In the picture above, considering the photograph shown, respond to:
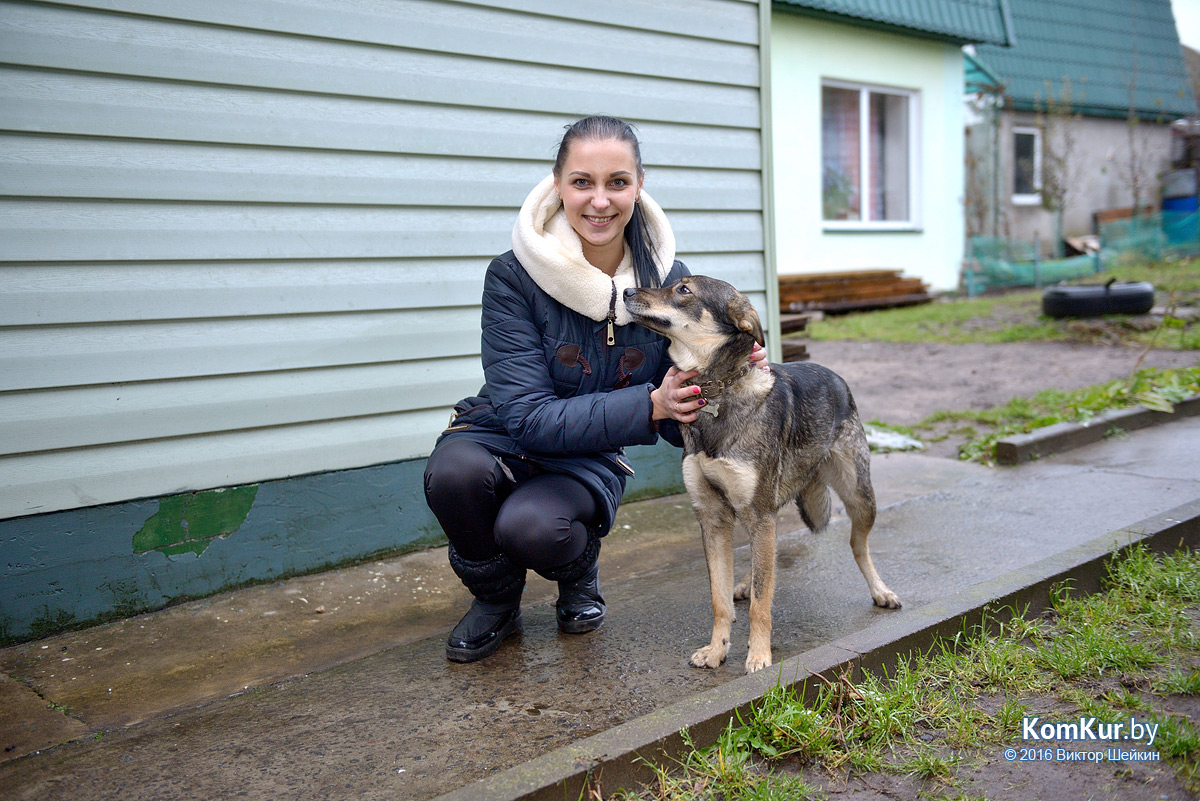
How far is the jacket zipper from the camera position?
10.0 ft

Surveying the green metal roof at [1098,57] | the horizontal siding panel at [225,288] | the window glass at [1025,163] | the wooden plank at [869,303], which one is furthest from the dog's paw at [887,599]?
the window glass at [1025,163]

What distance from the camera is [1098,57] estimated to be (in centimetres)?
1820

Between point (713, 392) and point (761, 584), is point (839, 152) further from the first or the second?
point (761, 584)

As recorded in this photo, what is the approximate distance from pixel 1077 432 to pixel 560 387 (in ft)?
15.0

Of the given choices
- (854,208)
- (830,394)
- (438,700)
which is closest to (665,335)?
(830,394)

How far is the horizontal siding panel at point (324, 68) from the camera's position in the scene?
10.7 ft

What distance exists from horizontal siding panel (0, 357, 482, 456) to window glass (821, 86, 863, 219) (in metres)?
10.2

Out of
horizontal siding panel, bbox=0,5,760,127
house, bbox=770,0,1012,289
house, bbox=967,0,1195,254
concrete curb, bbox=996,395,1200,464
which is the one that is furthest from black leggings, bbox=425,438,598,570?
house, bbox=967,0,1195,254

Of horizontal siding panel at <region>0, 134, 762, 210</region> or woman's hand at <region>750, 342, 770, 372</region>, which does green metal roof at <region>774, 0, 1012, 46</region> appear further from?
woman's hand at <region>750, 342, 770, 372</region>

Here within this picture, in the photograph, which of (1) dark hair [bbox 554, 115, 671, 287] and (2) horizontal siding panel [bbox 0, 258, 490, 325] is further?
(2) horizontal siding panel [bbox 0, 258, 490, 325]

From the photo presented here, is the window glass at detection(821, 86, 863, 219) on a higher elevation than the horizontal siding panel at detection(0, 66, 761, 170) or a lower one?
higher

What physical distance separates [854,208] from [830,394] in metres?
11.1

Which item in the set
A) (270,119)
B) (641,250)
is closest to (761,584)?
(641,250)

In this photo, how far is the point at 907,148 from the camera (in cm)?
1375
